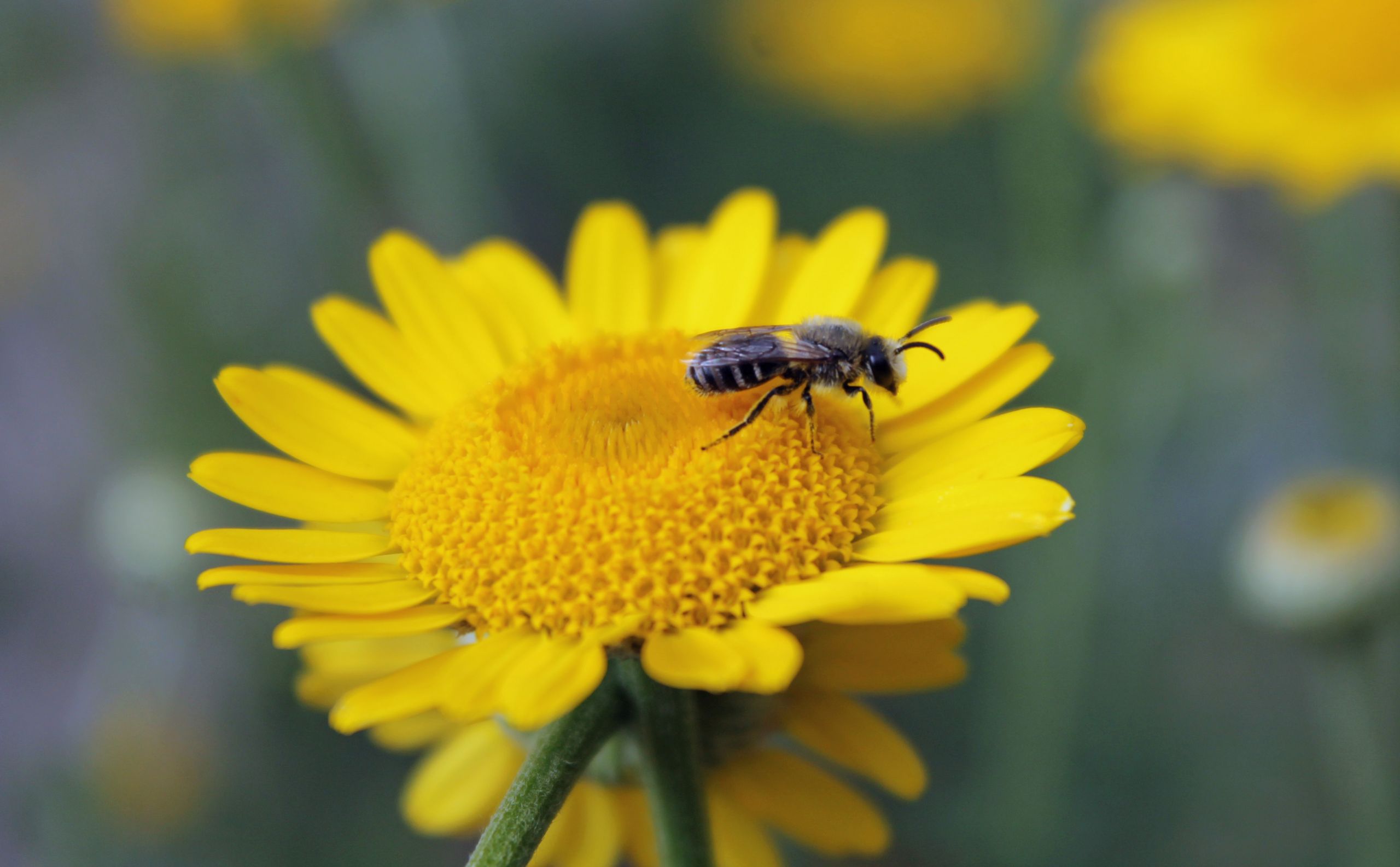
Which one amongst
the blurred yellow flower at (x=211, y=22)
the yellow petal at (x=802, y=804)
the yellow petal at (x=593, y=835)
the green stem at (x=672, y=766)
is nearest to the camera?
the green stem at (x=672, y=766)

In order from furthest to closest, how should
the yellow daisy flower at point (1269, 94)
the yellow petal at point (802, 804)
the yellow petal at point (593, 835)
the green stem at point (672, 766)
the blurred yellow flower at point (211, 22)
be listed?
the blurred yellow flower at point (211, 22) < the yellow daisy flower at point (1269, 94) < the yellow petal at point (593, 835) < the yellow petal at point (802, 804) < the green stem at point (672, 766)

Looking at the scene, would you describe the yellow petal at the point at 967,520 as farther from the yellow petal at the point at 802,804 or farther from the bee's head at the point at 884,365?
the yellow petal at the point at 802,804

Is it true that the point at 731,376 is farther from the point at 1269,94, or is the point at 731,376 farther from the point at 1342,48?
the point at 1342,48

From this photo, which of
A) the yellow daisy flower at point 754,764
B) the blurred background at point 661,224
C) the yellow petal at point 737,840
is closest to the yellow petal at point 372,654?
the yellow daisy flower at point 754,764

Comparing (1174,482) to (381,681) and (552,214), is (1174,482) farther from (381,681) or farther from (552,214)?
(381,681)

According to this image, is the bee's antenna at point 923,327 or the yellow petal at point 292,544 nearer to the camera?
the yellow petal at point 292,544

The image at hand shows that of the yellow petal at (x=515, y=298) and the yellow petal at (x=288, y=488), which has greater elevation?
the yellow petal at (x=515, y=298)

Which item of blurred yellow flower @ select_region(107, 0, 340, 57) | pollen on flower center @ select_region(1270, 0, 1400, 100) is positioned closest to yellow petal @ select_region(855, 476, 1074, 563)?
pollen on flower center @ select_region(1270, 0, 1400, 100)

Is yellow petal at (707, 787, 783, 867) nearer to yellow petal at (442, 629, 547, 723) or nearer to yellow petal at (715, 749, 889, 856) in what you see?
yellow petal at (715, 749, 889, 856)
